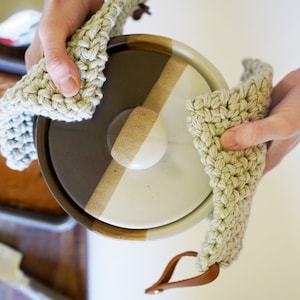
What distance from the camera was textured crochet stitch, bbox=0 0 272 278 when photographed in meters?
0.34

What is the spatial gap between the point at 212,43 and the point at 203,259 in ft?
1.65

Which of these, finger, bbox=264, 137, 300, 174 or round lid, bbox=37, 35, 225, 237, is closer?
round lid, bbox=37, 35, 225, 237

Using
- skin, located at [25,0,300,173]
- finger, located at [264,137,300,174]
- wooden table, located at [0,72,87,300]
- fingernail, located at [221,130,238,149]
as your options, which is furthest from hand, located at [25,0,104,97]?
wooden table, located at [0,72,87,300]

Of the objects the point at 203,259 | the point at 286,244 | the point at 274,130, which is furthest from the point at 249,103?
the point at 286,244

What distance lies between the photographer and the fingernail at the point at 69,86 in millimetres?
336

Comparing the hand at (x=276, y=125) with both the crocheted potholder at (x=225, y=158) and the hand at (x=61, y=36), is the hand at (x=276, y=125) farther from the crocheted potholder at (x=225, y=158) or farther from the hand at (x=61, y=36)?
the hand at (x=61, y=36)

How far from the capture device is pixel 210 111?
1.13ft

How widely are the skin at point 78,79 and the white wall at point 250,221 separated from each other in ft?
0.81

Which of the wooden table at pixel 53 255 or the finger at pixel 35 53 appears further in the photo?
the wooden table at pixel 53 255

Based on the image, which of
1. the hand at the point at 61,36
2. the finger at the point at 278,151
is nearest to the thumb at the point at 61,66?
the hand at the point at 61,36

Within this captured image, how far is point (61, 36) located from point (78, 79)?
5cm

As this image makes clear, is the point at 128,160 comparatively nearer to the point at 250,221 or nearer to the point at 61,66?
the point at 61,66

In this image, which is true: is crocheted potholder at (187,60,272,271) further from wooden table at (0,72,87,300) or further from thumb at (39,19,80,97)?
wooden table at (0,72,87,300)

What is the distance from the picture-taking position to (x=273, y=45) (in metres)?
0.75
